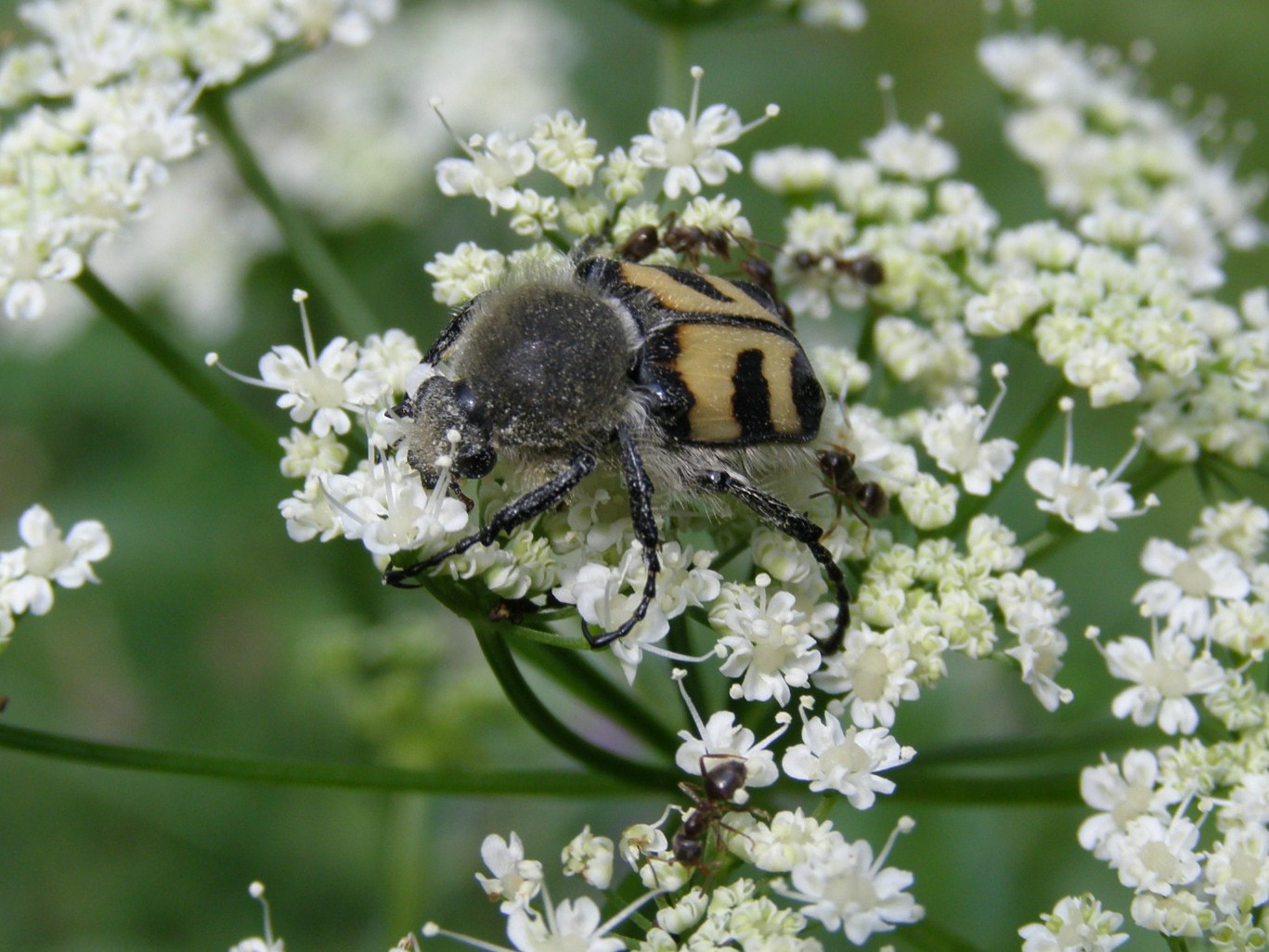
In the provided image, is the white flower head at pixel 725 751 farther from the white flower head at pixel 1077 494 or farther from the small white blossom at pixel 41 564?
the small white blossom at pixel 41 564

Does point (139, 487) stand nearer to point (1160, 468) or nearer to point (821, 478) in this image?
point (821, 478)

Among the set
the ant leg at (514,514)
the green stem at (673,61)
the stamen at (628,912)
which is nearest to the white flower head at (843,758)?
the stamen at (628,912)

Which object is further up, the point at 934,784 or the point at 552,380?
the point at 552,380

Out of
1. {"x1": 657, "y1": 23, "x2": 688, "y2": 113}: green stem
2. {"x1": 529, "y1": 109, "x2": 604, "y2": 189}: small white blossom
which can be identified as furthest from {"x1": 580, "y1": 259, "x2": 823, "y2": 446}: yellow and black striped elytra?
{"x1": 657, "y1": 23, "x2": 688, "y2": 113}: green stem

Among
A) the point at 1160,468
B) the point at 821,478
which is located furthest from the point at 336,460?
the point at 1160,468

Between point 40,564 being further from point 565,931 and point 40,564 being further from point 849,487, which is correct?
point 849,487

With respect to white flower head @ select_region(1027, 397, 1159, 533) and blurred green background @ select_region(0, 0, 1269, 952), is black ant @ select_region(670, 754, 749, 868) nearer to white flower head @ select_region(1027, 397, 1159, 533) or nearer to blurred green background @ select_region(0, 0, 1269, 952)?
white flower head @ select_region(1027, 397, 1159, 533)
